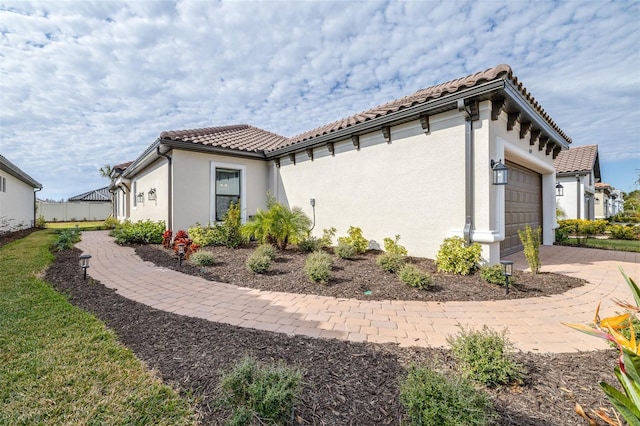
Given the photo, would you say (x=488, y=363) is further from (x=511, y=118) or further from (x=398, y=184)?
(x=511, y=118)

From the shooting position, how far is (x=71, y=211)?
26016mm

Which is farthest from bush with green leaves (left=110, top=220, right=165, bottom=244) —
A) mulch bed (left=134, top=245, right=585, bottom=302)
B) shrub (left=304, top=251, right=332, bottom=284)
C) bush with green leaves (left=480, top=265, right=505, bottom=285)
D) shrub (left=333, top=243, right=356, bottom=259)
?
bush with green leaves (left=480, top=265, right=505, bottom=285)

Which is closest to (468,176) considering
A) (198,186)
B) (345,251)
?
(345,251)

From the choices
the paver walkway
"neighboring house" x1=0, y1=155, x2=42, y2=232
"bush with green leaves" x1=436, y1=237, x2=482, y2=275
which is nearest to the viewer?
the paver walkway

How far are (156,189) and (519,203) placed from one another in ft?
40.0

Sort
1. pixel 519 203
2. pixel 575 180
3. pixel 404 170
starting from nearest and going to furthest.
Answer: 1. pixel 404 170
2. pixel 519 203
3. pixel 575 180

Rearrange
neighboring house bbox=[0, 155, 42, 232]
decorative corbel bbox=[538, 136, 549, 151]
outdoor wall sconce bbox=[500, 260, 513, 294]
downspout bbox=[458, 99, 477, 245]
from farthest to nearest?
neighboring house bbox=[0, 155, 42, 232], decorative corbel bbox=[538, 136, 549, 151], downspout bbox=[458, 99, 477, 245], outdoor wall sconce bbox=[500, 260, 513, 294]

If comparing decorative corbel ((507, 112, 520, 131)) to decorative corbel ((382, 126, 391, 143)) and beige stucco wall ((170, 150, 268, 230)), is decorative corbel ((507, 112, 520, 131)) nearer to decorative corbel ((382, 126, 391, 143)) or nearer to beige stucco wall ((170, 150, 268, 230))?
decorative corbel ((382, 126, 391, 143))

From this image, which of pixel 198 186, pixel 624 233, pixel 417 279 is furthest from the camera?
pixel 624 233

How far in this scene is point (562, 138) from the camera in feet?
27.6

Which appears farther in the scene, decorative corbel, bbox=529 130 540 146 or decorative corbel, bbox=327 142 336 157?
decorative corbel, bbox=327 142 336 157

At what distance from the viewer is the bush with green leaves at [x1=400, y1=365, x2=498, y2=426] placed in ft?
5.06

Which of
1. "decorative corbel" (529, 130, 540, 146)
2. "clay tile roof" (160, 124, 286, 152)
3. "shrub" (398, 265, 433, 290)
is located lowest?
"shrub" (398, 265, 433, 290)

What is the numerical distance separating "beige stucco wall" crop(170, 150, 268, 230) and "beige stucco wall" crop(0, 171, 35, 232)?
10.3m
